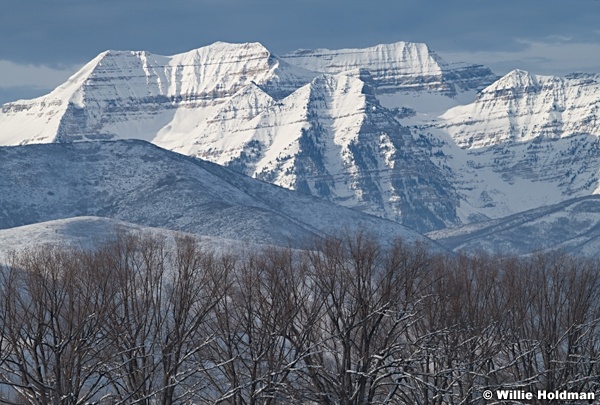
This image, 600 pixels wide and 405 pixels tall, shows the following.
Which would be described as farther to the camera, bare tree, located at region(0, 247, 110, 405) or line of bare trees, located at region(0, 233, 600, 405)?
line of bare trees, located at region(0, 233, 600, 405)

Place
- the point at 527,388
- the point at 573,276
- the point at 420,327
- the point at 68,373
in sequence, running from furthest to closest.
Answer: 1. the point at 573,276
2. the point at 420,327
3. the point at 527,388
4. the point at 68,373

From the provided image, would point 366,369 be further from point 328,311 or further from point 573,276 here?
point 573,276

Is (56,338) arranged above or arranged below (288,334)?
above

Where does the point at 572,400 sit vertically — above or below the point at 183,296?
below

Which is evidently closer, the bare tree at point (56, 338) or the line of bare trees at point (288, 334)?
the bare tree at point (56, 338)

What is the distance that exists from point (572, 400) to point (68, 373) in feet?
97.5

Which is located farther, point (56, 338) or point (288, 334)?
point (288, 334)

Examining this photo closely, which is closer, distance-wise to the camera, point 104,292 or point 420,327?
point 104,292

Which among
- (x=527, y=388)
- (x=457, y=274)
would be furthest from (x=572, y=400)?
(x=457, y=274)

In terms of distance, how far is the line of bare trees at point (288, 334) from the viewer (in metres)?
75.8

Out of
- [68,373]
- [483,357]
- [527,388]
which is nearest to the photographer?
[68,373]

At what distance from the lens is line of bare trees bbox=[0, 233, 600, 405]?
75750 mm

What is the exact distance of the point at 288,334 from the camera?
8662 centimetres

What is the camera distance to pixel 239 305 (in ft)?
289
